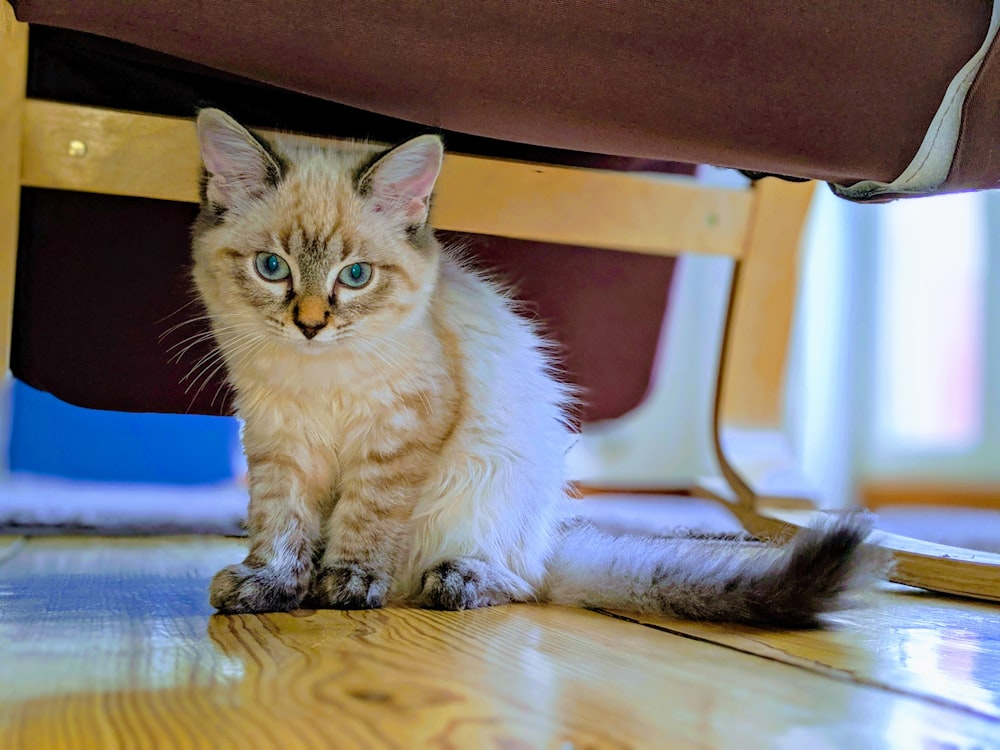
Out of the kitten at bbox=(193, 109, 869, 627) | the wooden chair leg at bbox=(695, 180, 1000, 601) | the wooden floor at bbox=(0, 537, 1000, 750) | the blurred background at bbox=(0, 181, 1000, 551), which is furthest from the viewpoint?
the blurred background at bbox=(0, 181, 1000, 551)

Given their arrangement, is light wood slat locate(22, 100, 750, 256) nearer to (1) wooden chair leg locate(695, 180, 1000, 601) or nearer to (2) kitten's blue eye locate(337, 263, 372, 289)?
(1) wooden chair leg locate(695, 180, 1000, 601)

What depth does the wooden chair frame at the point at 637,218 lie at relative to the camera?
1546 mm

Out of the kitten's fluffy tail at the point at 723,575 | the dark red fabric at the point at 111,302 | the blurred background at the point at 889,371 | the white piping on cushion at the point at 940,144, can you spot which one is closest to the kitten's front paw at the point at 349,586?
the kitten's fluffy tail at the point at 723,575

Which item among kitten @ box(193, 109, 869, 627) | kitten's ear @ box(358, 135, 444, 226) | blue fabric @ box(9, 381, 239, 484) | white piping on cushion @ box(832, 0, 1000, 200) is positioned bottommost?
blue fabric @ box(9, 381, 239, 484)

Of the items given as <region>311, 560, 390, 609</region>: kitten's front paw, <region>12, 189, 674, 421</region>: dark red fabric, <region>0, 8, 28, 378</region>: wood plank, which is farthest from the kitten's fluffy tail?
<region>0, 8, 28, 378</region>: wood plank

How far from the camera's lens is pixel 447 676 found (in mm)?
872

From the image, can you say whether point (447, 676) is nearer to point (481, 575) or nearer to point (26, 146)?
point (481, 575)

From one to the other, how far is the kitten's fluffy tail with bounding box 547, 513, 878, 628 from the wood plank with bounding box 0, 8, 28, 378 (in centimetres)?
105

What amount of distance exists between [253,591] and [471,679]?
1.49 ft

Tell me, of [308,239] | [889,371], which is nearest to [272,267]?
[308,239]

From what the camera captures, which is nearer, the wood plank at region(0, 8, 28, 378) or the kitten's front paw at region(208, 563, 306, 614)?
the kitten's front paw at region(208, 563, 306, 614)

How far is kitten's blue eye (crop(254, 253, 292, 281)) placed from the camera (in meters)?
1.32

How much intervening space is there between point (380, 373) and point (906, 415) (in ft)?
10.1

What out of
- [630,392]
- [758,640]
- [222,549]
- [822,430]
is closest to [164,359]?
[222,549]
